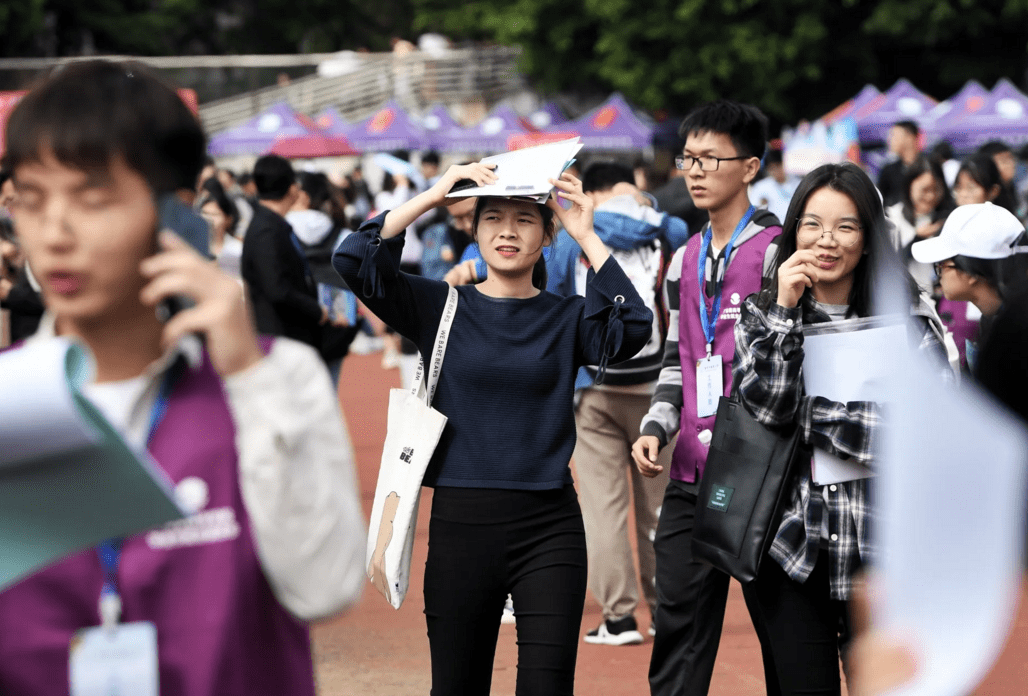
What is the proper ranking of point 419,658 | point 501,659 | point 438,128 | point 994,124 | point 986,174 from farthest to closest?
point 438,128, point 994,124, point 986,174, point 501,659, point 419,658

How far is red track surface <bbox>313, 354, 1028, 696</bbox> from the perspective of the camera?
5922mm

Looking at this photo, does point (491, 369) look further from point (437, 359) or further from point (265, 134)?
point (265, 134)

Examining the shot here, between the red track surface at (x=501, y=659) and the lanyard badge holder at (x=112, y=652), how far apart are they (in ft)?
10.9

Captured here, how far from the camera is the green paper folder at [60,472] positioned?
1860 mm

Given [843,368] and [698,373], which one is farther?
[698,373]

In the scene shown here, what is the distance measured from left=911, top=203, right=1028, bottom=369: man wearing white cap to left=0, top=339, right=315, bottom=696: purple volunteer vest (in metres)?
3.19

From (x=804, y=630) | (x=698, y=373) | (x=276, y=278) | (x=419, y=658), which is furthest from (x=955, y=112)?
→ (x=804, y=630)

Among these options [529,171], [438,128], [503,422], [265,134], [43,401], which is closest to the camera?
[43,401]

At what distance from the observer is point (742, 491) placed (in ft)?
13.6

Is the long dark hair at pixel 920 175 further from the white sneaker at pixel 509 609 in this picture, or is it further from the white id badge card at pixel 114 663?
the white id badge card at pixel 114 663

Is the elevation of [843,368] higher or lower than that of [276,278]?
lower

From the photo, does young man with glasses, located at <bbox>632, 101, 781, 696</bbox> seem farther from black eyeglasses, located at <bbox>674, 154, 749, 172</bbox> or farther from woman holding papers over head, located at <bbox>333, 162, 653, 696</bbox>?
woman holding papers over head, located at <bbox>333, 162, 653, 696</bbox>

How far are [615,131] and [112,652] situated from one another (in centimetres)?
2387

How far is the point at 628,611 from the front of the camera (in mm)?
6629
